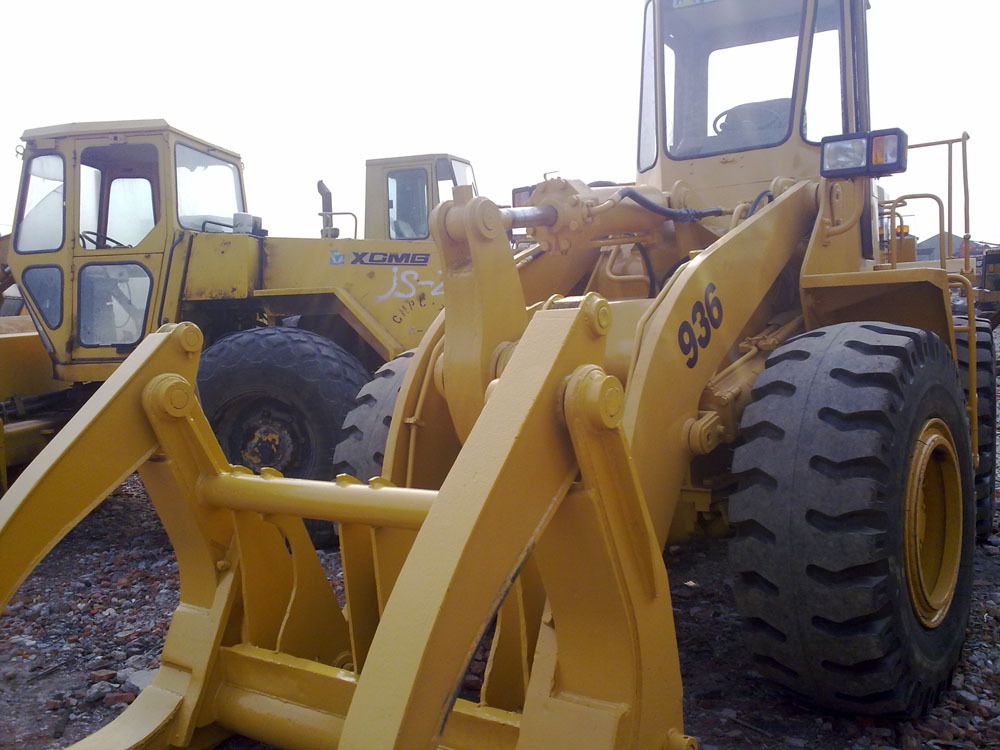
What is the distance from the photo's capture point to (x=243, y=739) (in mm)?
2822

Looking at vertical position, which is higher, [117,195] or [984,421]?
[117,195]

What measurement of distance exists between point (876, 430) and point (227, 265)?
545cm

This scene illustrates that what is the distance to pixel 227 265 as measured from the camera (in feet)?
22.3

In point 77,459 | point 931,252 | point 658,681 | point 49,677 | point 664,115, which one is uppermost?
point 931,252

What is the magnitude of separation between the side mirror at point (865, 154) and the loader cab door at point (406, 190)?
5.44 m

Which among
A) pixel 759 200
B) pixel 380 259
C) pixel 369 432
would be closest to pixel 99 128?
pixel 380 259

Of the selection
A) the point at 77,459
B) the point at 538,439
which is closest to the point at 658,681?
the point at 538,439

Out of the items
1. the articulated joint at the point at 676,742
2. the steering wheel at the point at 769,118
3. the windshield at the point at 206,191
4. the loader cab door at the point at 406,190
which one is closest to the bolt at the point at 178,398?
the articulated joint at the point at 676,742

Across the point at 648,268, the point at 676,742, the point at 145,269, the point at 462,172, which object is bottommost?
the point at 676,742

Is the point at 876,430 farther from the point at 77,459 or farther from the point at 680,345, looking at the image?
the point at 77,459

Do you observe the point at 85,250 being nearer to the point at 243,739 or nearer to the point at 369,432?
the point at 369,432

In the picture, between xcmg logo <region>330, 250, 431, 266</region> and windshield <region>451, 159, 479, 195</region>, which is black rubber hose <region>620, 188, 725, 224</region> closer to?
xcmg logo <region>330, 250, 431, 266</region>

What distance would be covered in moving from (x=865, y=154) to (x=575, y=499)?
2.31 m

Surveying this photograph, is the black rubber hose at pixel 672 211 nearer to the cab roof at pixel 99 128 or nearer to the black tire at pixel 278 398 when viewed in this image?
the black tire at pixel 278 398
